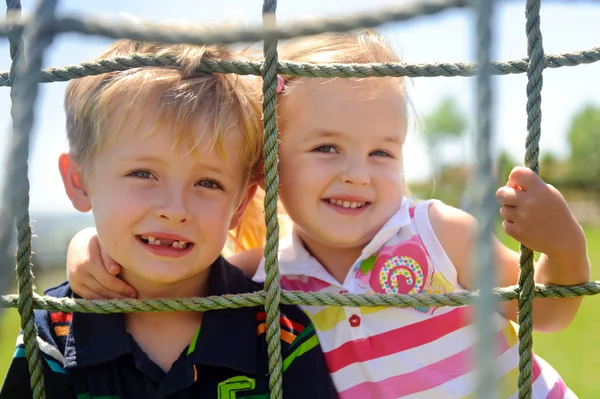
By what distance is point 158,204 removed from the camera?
1.07 meters

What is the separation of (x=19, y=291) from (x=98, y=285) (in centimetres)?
A: 17

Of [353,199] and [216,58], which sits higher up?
[216,58]

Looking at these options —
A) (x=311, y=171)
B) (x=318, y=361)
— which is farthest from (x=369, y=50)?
(x=318, y=361)

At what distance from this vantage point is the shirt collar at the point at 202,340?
42.6 inches

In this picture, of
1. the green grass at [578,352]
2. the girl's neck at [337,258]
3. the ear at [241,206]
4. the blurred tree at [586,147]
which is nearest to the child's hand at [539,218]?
the girl's neck at [337,258]

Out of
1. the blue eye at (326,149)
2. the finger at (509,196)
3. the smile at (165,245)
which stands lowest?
the smile at (165,245)

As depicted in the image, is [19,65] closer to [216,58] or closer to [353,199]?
[216,58]

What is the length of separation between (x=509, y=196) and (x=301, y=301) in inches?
14.2

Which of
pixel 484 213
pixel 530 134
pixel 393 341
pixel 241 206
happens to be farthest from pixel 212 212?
pixel 484 213

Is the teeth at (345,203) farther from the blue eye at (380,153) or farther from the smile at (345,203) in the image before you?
the blue eye at (380,153)

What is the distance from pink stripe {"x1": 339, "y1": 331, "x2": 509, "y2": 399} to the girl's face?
26 centimetres

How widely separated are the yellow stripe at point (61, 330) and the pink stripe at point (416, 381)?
0.51 m

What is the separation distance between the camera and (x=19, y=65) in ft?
3.37

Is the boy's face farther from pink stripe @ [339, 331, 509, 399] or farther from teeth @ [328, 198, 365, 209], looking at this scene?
pink stripe @ [339, 331, 509, 399]
